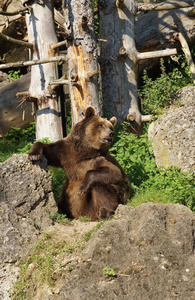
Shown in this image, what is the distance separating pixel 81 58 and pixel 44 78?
1300 millimetres

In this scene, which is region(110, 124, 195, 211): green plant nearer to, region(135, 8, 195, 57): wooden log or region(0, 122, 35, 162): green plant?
region(0, 122, 35, 162): green plant

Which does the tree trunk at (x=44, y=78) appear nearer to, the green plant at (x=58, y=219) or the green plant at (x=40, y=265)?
the green plant at (x=58, y=219)

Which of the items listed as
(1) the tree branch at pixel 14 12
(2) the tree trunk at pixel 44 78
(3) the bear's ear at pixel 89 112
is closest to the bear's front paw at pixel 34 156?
(3) the bear's ear at pixel 89 112

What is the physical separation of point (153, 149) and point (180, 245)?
3.90 m

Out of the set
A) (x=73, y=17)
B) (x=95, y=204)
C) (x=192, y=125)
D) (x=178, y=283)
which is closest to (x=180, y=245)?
(x=178, y=283)

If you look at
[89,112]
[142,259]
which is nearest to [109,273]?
[142,259]

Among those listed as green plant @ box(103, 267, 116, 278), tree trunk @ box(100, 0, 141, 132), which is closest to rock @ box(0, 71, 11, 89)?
tree trunk @ box(100, 0, 141, 132)

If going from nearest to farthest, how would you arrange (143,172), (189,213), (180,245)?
1. (180,245)
2. (189,213)
3. (143,172)

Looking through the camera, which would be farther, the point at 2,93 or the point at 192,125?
the point at 2,93

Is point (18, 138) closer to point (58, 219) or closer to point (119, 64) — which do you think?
point (119, 64)

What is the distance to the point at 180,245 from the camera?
5.09 metres

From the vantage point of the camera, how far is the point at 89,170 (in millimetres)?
6902

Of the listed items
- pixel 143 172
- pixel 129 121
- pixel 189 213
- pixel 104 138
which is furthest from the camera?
pixel 129 121

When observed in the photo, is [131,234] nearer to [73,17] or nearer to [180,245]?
[180,245]
